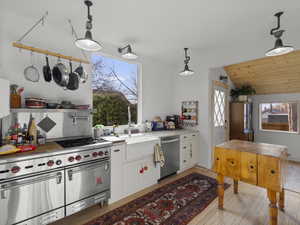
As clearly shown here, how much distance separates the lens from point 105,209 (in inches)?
82.0

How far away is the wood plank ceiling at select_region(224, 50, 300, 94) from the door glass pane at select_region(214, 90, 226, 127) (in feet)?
2.40

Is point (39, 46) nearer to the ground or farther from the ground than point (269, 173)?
farther from the ground

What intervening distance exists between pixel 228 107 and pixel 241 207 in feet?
9.26

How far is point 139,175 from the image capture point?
8.07 ft

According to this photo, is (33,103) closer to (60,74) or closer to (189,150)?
(60,74)

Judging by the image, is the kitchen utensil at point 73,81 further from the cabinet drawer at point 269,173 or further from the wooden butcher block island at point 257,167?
the cabinet drawer at point 269,173

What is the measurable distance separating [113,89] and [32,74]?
4.48 feet

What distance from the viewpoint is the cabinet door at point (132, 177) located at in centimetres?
230

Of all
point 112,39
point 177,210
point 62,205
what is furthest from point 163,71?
point 62,205

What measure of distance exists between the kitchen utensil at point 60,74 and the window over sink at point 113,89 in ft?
2.38

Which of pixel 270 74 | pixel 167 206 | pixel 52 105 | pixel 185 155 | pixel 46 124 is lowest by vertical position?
pixel 167 206

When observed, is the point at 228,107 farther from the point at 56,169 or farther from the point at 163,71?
the point at 56,169

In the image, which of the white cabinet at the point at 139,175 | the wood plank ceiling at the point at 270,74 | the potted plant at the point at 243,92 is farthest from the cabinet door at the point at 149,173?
the wood plank ceiling at the point at 270,74

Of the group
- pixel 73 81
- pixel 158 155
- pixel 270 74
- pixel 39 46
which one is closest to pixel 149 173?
pixel 158 155
